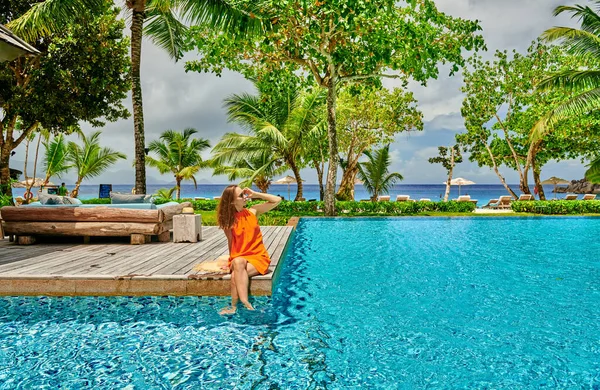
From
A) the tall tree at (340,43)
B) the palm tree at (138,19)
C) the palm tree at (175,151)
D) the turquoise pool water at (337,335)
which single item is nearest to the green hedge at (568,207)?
the tall tree at (340,43)

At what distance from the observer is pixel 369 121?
23.8m

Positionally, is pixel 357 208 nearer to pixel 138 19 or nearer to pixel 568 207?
pixel 568 207

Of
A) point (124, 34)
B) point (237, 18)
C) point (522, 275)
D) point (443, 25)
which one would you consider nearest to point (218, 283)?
point (522, 275)

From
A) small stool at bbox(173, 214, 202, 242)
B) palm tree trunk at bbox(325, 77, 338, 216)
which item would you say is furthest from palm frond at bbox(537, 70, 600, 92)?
small stool at bbox(173, 214, 202, 242)

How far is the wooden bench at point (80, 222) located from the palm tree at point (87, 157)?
17.0 meters

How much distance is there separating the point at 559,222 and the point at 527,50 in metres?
12.3

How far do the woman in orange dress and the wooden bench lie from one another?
3697mm

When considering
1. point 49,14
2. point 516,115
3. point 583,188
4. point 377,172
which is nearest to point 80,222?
point 49,14

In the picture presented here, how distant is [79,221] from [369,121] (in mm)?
18400

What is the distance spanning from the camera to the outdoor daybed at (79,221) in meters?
7.89

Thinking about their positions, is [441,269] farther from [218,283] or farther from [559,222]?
[559,222]

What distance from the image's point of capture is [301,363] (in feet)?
11.6

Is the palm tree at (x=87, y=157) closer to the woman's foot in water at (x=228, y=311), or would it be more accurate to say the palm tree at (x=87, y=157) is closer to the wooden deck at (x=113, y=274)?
the wooden deck at (x=113, y=274)

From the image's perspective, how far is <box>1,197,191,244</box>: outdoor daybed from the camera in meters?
7.89
